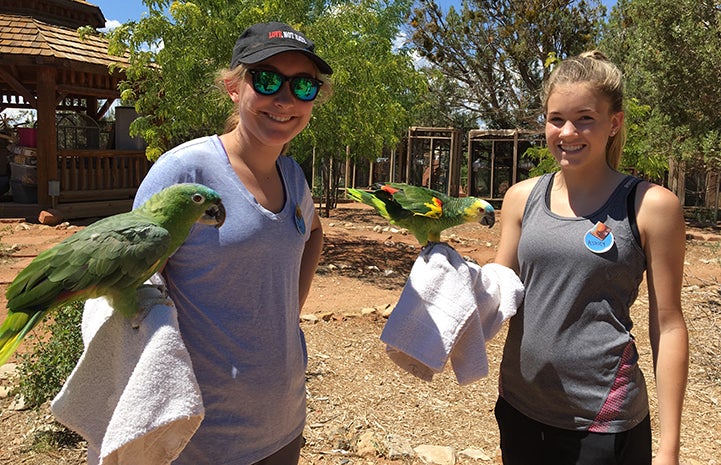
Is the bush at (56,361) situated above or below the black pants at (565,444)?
below

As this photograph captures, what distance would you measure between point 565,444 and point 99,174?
12.5 m

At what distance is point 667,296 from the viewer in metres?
1.68

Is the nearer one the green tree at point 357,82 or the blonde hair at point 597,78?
the blonde hair at point 597,78

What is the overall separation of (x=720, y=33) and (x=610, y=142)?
24.5 feet

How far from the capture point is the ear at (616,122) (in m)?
1.84

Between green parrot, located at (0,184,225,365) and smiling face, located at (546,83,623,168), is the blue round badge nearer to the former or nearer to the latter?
smiling face, located at (546,83,623,168)

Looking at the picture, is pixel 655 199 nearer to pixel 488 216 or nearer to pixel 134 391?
pixel 488 216

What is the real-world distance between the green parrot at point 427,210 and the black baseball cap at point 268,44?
0.76 m

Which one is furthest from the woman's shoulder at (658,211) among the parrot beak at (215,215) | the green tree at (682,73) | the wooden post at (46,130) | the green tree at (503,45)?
the green tree at (503,45)

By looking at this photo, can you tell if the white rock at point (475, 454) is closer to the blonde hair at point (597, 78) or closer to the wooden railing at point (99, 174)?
the blonde hair at point (597, 78)

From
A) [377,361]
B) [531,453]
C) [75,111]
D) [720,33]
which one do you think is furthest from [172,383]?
[75,111]

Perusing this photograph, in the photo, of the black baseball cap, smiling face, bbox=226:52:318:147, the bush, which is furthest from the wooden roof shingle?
smiling face, bbox=226:52:318:147

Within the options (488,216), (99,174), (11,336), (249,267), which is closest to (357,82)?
(488,216)

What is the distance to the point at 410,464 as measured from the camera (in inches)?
135
